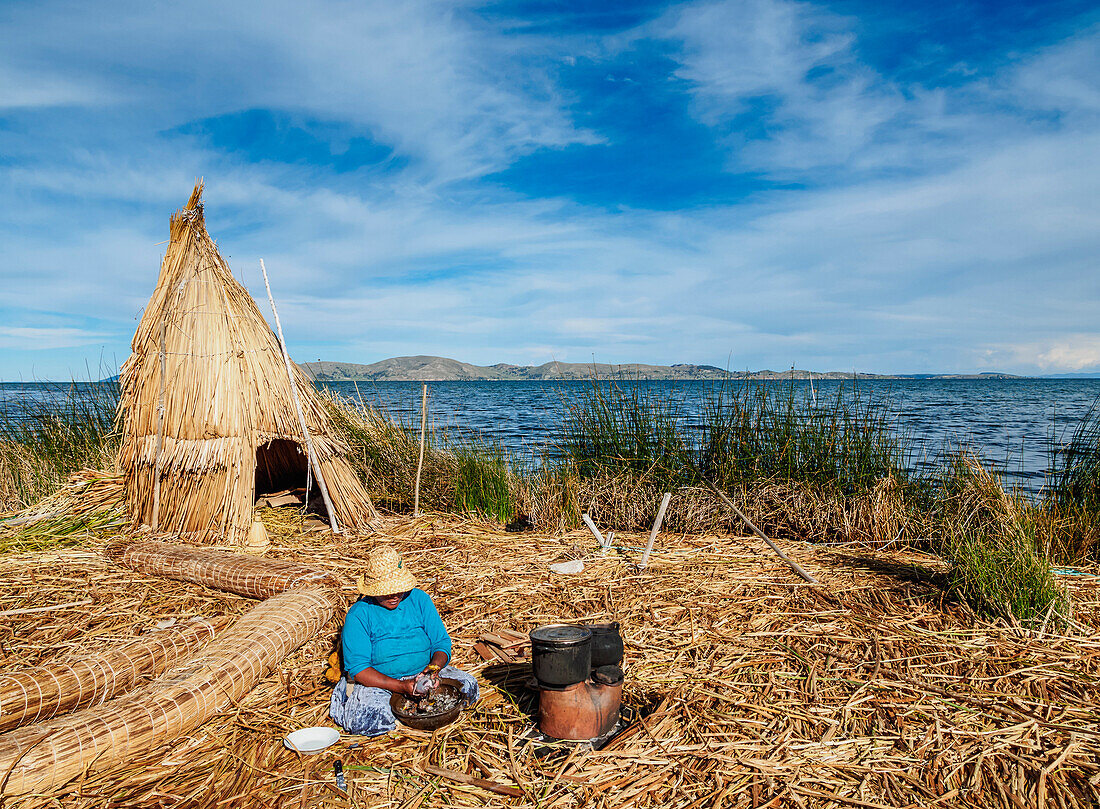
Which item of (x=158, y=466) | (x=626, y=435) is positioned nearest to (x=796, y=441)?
(x=626, y=435)

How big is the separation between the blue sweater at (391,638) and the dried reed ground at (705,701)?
28 cm

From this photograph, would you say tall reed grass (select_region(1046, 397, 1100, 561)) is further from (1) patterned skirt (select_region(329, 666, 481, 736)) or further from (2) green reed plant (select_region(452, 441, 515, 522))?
(1) patterned skirt (select_region(329, 666, 481, 736))

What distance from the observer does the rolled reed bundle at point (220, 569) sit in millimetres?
4141

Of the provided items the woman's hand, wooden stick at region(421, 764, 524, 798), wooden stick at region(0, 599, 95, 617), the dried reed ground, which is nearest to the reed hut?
the dried reed ground

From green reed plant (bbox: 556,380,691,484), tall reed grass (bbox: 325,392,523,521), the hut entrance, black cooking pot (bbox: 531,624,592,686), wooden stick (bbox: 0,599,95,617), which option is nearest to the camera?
black cooking pot (bbox: 531,624,592,686)

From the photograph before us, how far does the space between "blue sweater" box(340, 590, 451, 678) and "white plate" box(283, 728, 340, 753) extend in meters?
0.25

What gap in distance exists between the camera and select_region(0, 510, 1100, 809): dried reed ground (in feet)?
7.82

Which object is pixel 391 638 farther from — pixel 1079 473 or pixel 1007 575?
pixel 1079 473

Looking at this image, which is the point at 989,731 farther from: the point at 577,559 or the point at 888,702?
the point at 577,559

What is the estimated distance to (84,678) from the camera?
9.71 feet

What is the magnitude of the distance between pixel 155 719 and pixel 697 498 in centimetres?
475

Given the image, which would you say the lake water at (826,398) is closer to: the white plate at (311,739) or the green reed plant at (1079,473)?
the green reed plant at (1079,473)

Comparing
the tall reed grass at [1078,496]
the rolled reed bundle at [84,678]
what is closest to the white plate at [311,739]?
the rolled reed bundle at [84,678]

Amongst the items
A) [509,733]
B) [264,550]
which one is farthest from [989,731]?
[264,550]
